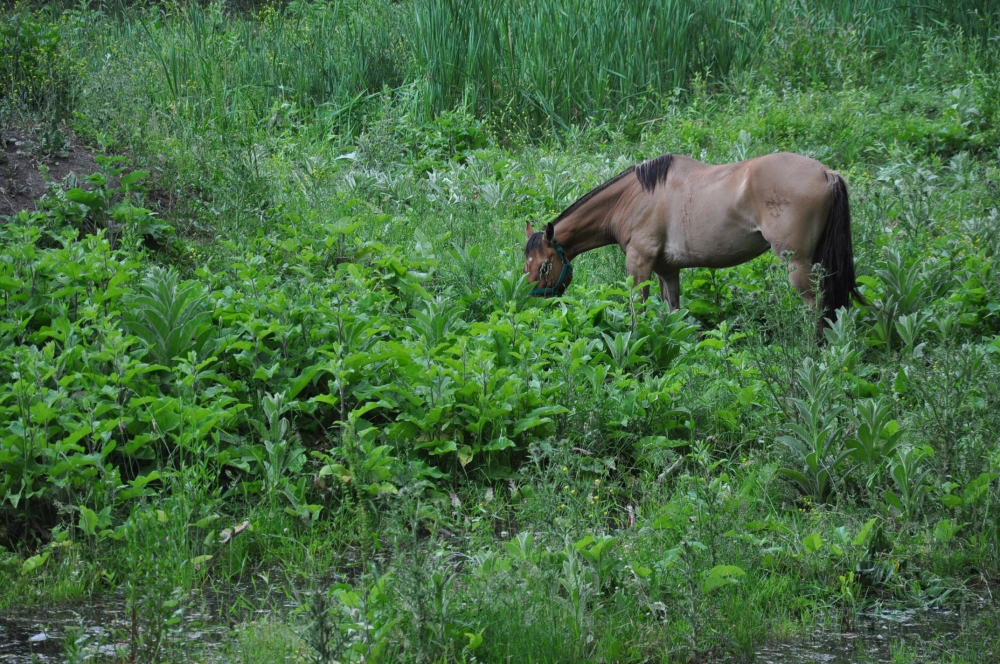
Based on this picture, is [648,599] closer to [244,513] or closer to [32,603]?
[244,513]

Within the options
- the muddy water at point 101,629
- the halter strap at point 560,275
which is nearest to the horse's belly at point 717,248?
the halter strap at point 560,275

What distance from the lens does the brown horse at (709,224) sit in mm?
5777

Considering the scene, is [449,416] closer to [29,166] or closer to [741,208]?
[741,208]

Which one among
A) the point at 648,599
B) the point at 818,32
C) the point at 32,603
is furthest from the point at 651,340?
the point at 818,32

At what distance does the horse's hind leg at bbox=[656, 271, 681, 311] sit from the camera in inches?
262

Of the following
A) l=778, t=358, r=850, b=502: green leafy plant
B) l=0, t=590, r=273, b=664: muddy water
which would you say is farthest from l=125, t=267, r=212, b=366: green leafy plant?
l=778, t=358, r=850, b=502: green leafy plant

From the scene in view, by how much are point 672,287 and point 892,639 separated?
3.61 meters

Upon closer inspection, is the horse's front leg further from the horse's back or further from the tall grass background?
the tall grass background

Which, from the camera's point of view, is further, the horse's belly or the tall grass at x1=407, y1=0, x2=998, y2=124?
the tall grass at x1=407, y1=0, x2=998, y2=124

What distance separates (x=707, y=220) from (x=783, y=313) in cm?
198

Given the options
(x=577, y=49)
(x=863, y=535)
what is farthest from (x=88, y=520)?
(x=577, y=49)

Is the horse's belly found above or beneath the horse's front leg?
above

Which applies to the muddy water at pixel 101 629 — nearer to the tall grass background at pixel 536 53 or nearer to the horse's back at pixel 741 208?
the horse's back at pixel 741 208

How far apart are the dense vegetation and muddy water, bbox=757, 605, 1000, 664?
6 cm
